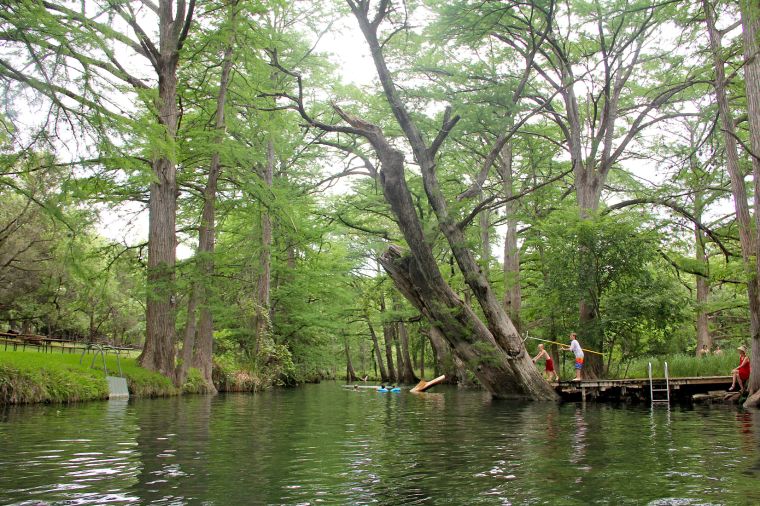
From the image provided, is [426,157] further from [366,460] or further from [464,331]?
[366,460]

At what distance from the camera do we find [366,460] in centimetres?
673

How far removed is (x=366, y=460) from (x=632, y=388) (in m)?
14.5

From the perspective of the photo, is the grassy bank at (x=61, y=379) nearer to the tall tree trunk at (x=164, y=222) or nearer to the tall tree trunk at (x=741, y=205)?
the tall tree trunk at (x=164, y=222)

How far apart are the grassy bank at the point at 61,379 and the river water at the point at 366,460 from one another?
0.74 meters

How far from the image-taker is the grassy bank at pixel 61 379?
12.0 meters

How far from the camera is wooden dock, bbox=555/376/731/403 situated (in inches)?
695

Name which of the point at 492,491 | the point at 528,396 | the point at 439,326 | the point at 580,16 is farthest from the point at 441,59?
the point at 492,491

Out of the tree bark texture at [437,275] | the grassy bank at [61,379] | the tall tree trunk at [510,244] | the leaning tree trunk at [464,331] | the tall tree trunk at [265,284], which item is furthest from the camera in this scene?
the tall tree trunk at [510,244]

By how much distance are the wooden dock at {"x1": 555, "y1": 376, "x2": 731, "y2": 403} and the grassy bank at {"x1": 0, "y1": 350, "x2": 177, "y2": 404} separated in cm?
1218

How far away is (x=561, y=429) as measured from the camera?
33.4 feet

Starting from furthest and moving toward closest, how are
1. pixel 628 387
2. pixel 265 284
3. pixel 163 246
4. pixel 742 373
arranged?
pixel 265 284, pixel 628 387, pixel 163 246, pixel 742 373

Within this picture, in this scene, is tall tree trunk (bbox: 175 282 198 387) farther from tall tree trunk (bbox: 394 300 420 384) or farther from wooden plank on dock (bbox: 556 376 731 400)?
tall tree trunk (bbox: 394 300 420 384)

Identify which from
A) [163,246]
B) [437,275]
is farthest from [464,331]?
[163,246]

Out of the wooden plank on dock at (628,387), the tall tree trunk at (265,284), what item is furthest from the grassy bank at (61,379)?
the wooden plank on dock at (628,387)
